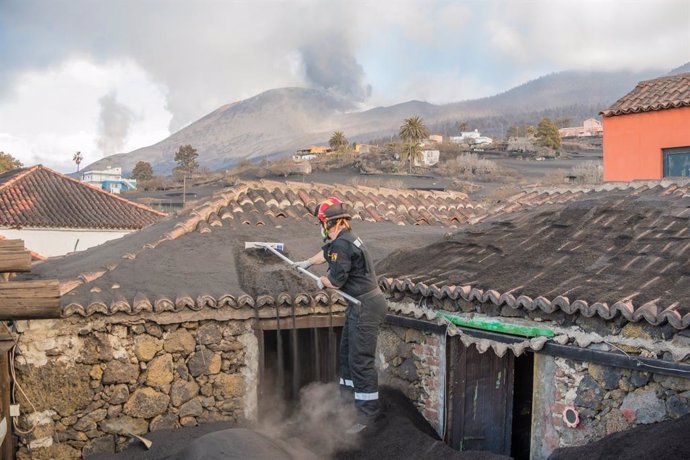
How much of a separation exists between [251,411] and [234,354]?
0.73 meters

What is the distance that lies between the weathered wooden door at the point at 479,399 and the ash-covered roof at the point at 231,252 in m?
1.82

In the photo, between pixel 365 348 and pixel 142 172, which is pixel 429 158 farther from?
pixel 365 348

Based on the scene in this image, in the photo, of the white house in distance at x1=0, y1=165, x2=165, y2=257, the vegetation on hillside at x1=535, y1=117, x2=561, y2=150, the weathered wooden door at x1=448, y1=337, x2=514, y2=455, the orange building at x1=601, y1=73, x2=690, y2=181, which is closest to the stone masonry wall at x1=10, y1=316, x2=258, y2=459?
the weathered wooden door at x1=448, y1=337, x2=514, y2=455

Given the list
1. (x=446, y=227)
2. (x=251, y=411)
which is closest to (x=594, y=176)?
(x=446, y=227)

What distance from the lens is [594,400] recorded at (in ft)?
18.9

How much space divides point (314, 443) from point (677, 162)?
15.5 m

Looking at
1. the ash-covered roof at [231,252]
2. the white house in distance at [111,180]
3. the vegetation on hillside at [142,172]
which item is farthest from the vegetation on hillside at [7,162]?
the ash-covered roof at [231,252]

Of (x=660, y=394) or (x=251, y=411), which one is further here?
(x=251, y=411)

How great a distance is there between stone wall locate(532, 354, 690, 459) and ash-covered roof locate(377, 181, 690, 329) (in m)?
0.57

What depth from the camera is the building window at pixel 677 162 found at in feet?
59.1

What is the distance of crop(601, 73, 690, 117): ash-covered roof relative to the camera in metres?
17.7

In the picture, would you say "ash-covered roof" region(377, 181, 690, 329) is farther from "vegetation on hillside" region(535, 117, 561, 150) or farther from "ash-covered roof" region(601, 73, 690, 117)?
"vegetation on hillside" region(535, 117, 561, 150)

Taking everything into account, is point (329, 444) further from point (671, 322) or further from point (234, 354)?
point (671, 322)

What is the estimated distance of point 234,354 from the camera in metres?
7.77
